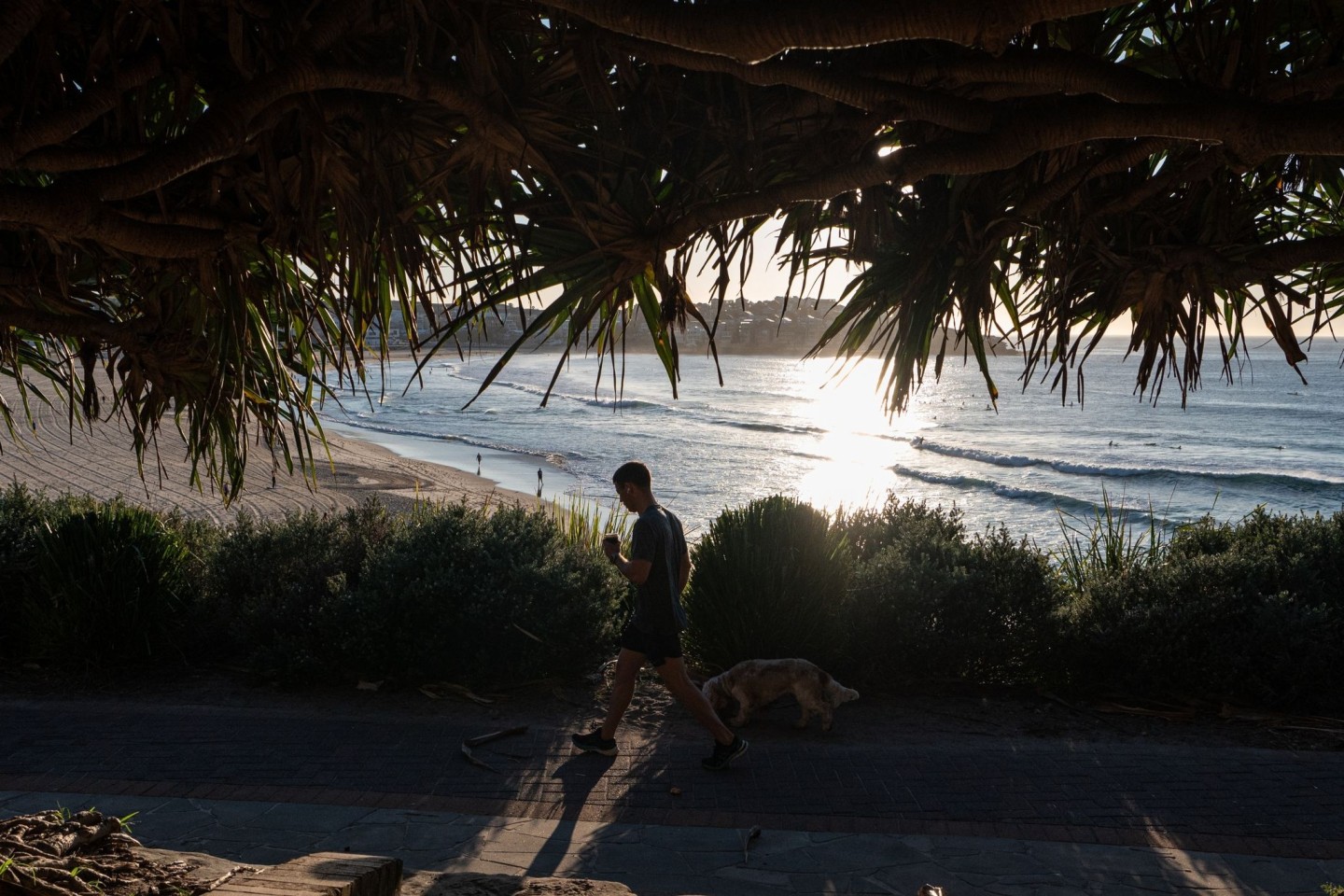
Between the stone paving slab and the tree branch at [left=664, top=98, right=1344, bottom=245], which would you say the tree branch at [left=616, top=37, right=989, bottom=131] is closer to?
the tree branch at [left=664, top=98, right=1344, bottom=245]

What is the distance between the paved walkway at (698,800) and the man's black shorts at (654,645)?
0.63 m

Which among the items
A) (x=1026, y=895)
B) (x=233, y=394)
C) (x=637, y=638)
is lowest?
(x=1026, y=895)

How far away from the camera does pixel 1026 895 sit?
4137 millimetres

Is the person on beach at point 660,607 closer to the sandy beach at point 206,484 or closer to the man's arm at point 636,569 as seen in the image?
the man's arm at point 636,569

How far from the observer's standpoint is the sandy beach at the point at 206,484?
16984mm

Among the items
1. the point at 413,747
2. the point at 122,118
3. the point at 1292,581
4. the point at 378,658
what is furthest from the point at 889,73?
the point at 1292,581

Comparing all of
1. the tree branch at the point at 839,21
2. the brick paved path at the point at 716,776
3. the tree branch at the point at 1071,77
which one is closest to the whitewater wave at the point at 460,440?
the brick paved path at the point at 716,776

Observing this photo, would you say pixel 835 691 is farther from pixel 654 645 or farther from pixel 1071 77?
pixel 1071 77

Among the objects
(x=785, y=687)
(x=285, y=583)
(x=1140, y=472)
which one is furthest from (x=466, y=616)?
(x=1140, y=472)

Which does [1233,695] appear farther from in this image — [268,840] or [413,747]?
[268,840]

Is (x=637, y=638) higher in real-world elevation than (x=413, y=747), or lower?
higher

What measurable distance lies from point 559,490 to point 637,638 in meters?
18.6

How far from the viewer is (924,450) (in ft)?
123

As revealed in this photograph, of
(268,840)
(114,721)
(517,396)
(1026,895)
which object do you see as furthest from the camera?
(517,396)
